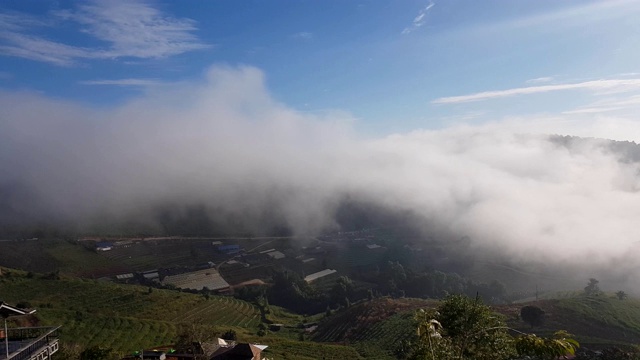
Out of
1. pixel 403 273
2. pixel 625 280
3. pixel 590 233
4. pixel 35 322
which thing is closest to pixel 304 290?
pixel 403 273

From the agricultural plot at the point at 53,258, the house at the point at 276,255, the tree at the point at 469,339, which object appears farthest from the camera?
the house at the point at 276,255

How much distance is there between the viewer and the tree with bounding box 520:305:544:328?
70312mm

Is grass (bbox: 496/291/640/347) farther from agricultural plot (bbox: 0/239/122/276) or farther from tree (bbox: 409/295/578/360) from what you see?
agricultural plot (bbox: 0/239/122/276)

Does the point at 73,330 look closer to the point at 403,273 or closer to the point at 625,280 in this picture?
the point at 403,273

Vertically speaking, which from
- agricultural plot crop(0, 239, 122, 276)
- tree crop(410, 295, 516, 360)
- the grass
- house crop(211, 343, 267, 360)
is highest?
tree crop(410, 295, 516, 360)

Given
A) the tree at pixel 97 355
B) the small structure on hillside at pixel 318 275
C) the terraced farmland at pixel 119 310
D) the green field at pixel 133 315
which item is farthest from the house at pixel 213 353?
the small structure on hillside at pixel 318 275

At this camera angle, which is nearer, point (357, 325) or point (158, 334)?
point (158, 334)

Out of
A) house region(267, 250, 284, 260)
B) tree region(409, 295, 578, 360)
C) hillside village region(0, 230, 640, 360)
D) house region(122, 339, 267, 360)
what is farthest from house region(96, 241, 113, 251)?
tree region(409, 295, 578, 360)

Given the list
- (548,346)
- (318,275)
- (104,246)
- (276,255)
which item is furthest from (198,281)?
(548,346)

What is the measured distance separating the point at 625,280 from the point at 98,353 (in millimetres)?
141059

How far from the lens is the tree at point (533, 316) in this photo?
7031cm

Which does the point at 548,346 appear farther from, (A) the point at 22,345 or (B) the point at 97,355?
(B) the point at 97,355

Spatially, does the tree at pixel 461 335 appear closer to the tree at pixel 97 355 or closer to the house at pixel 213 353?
the house at pixel 213 353

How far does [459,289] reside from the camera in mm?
113000
